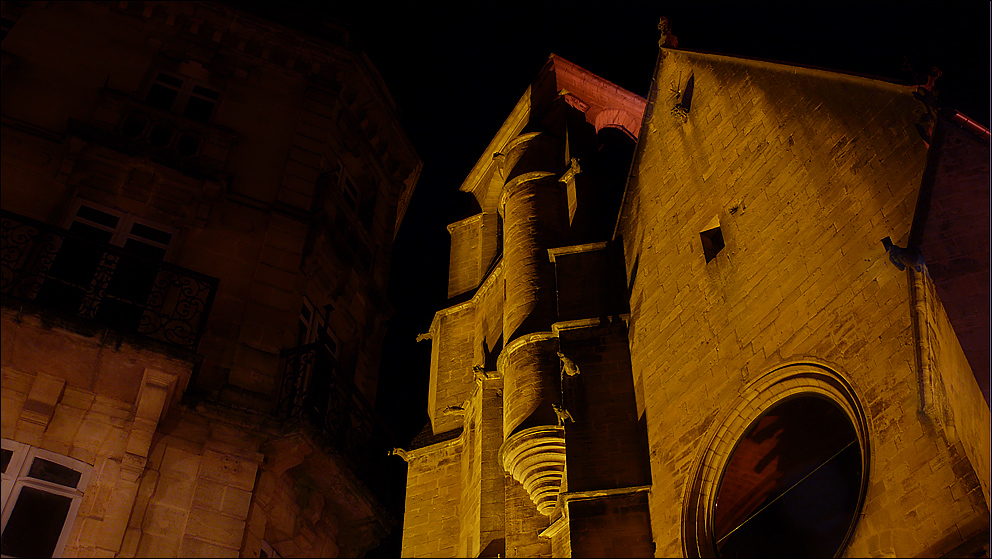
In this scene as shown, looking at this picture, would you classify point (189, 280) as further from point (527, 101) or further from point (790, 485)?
point (527, 101)

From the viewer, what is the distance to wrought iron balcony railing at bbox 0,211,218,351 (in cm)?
784

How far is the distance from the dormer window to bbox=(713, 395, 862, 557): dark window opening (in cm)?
683

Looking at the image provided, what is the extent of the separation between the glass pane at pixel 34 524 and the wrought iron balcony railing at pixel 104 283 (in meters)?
1.48

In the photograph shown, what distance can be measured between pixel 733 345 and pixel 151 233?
18.4 ft

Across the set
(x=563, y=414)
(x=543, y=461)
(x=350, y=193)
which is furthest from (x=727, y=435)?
(x=350, y=193)

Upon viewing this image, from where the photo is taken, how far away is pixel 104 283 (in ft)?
26.4

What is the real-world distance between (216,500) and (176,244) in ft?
9.34

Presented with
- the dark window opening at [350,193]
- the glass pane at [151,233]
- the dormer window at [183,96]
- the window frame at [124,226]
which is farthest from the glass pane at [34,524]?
the dark window opening at [350,193]

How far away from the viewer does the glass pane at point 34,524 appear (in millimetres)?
6465

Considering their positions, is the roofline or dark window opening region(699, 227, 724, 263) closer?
dark window opening region(699, 227, 724, 263)

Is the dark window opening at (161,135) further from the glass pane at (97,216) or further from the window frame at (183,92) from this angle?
the glass pane at (97,216)

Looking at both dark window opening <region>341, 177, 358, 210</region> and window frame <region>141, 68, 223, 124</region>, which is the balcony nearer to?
dark window opening <region>341, 177, 358, 210</region>

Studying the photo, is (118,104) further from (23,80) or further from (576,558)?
(576,558)

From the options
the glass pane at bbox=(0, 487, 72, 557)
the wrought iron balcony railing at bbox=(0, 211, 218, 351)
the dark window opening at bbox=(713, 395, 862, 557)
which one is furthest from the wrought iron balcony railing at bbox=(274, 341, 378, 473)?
the dark window opening at bbox=(713, 395, 862, 557)
